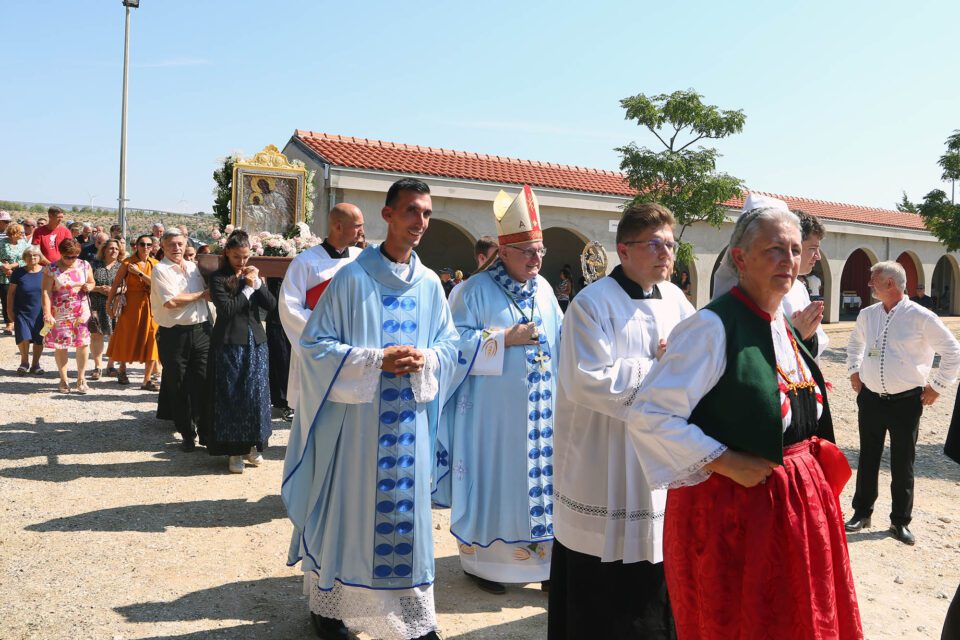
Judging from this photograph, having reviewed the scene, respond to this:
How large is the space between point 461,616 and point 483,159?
17.7m

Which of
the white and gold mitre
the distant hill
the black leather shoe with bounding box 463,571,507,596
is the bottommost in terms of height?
the black leather shoe with bounding box 463,571,507,596

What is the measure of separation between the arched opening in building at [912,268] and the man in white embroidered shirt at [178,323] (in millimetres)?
27444

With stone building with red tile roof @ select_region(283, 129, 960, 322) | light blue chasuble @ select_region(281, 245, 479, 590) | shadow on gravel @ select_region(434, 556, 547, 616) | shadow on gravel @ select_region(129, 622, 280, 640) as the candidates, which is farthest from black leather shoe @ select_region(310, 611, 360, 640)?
stone building with red tile roof @ select_region(283, 129, 960, 322)

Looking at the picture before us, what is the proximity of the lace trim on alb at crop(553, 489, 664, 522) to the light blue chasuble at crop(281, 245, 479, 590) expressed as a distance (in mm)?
799

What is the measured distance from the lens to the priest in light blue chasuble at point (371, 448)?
11.9ft

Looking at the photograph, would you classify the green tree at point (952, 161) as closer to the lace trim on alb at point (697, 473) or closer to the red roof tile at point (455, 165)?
the red roof tile at point (455, 165)

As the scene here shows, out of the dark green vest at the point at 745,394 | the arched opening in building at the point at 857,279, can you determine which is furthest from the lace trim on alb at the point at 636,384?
the arched opening in building at the point at 857,279

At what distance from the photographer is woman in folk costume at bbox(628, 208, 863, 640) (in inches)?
91.0

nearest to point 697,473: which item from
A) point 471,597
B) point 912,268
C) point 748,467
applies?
point 748,467

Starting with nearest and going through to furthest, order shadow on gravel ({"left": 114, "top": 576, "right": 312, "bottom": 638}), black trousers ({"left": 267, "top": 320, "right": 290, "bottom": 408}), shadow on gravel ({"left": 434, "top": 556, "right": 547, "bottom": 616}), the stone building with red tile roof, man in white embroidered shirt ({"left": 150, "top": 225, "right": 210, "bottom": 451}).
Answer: shadow on gravel ({"left": 114, "top": 576, "right": 312, "bottom": 638}) < shadow on gravel ({"left": 434, "top": 556, "right": 547, "bottom": 616}) < man in white embroidered shirt ({"left": 150, "top": 225, "right": 210, "bottom": 451}) < black trousers ({"left": 267, "top": 320, "right": 290, "bottom": 408}) < the stone building with red tile roof

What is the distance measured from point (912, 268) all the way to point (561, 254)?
14981 millimetres

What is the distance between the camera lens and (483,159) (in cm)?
2084

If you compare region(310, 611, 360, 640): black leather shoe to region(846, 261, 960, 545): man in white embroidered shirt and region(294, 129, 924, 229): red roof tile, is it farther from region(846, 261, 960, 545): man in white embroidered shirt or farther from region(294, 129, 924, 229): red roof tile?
region(294, 129, 924, 229): red roof tile

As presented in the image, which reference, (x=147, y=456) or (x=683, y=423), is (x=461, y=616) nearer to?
(x=683, y=423)
